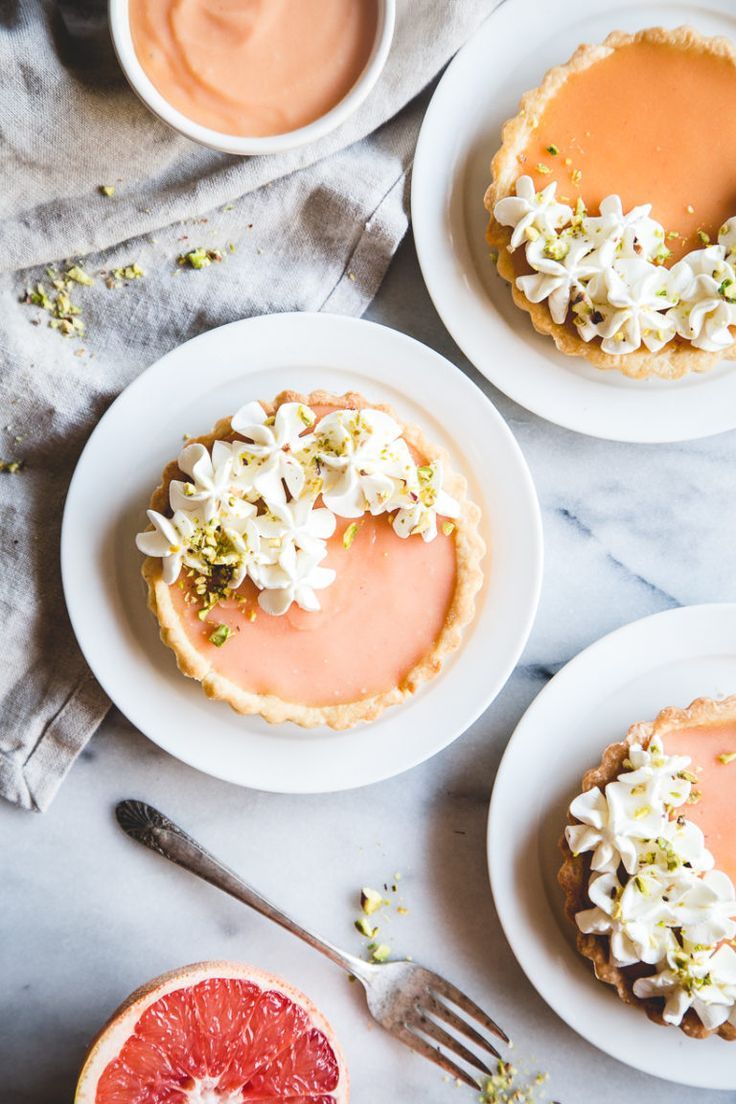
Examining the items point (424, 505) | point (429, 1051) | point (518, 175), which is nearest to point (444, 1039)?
point (429, 1051)

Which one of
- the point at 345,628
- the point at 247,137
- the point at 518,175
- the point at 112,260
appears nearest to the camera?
the point at 247,137

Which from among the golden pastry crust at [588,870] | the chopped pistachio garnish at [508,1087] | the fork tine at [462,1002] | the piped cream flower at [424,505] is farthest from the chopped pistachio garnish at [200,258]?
the chopped pistachio garnish at [508,1087]

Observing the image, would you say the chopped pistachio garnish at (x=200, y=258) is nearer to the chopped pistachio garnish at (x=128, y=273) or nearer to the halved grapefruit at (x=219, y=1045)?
the chopped pistachio garnish at (x=128, y=273)

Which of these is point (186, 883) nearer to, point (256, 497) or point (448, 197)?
point (256, 497)

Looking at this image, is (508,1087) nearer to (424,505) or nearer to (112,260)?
(424,505)

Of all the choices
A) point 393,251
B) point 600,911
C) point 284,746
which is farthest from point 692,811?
point 393,251

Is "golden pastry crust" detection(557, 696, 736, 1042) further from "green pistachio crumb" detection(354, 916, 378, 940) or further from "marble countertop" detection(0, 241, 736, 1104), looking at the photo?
"green pistachio crumb" detection(354, 916, 378, 940)
